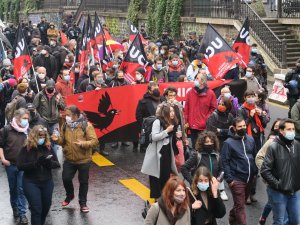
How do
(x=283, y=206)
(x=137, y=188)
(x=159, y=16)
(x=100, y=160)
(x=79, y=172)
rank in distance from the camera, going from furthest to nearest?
(x=159, y=16) → (x=100, y=160) → (x=137, y=188) → (x=79, y=172) → (x=283, y=206)

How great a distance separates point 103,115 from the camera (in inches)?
515

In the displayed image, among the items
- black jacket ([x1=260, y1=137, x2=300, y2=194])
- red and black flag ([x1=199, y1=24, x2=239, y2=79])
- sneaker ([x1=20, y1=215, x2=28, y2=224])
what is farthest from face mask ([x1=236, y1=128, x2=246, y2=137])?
red and black flag ([x1=199, y1=24, x2=239, y2=79])

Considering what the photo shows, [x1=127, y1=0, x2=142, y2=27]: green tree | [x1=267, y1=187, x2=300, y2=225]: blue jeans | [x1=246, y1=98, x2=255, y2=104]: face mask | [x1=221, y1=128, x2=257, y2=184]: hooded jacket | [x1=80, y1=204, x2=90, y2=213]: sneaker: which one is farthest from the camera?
[x1=127, y1=0, x2=142, y2=27]: green tree

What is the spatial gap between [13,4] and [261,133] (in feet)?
168

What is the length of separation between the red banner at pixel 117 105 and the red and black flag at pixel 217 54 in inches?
18.6

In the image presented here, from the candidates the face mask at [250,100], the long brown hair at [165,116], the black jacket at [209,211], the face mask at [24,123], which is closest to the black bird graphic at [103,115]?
the face mask at [250,100]

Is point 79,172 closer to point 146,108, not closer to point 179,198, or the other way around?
point 146,108

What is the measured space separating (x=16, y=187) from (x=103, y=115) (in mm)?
3957

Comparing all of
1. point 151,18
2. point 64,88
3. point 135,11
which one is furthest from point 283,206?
point 135,11

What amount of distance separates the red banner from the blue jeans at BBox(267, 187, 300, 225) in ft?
17.2

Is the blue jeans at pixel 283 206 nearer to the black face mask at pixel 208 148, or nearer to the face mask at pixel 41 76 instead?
the black face mask at pixel 208 148

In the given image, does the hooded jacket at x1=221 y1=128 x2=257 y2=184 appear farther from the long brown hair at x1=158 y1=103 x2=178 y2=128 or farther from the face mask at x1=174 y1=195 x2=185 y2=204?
the face mask at x1=174 y1=195 x2=185 y2=204

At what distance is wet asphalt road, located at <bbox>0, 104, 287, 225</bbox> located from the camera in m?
9.45

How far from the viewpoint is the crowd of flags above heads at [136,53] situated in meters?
13.4
